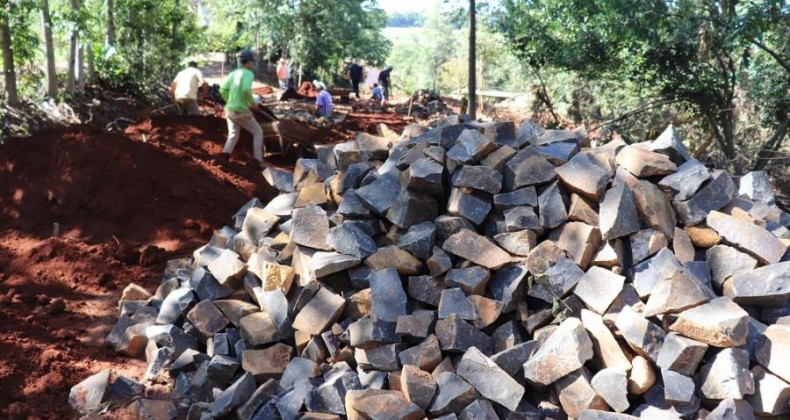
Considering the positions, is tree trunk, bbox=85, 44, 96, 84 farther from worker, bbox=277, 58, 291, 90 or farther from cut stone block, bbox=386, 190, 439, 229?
cut stone block, bbox=386, 190, 439, 229

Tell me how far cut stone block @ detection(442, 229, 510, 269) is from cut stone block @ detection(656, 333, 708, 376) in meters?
0.92

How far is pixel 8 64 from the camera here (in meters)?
8.11

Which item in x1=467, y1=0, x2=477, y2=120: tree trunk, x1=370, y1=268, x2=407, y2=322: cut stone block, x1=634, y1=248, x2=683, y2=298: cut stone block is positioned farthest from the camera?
x1=467, y1=0, x2=477, y2=120: tree trunk

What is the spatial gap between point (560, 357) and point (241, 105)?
5.11 metres

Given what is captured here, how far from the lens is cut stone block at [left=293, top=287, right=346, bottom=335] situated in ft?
12.3

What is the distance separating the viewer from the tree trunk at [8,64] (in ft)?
26.4

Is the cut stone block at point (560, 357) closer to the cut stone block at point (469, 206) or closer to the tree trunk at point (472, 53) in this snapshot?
the cut stone block at point (469, 206)

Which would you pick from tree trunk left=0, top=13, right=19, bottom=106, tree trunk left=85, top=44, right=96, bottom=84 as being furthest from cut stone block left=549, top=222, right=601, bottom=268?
tree trunk left=85, top=44, right=96, bottom=84

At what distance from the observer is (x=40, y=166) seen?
655 centimetres

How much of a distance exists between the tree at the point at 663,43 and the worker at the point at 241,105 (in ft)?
13.1

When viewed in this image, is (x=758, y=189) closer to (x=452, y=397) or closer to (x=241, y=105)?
(x=452, y=397)

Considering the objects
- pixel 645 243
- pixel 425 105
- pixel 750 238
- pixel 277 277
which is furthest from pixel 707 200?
pixel 425 105

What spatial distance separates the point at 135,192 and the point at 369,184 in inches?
121

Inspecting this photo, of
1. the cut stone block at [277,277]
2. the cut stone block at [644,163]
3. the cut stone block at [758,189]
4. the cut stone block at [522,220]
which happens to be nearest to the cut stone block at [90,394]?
the cut stone block at [277,277]
